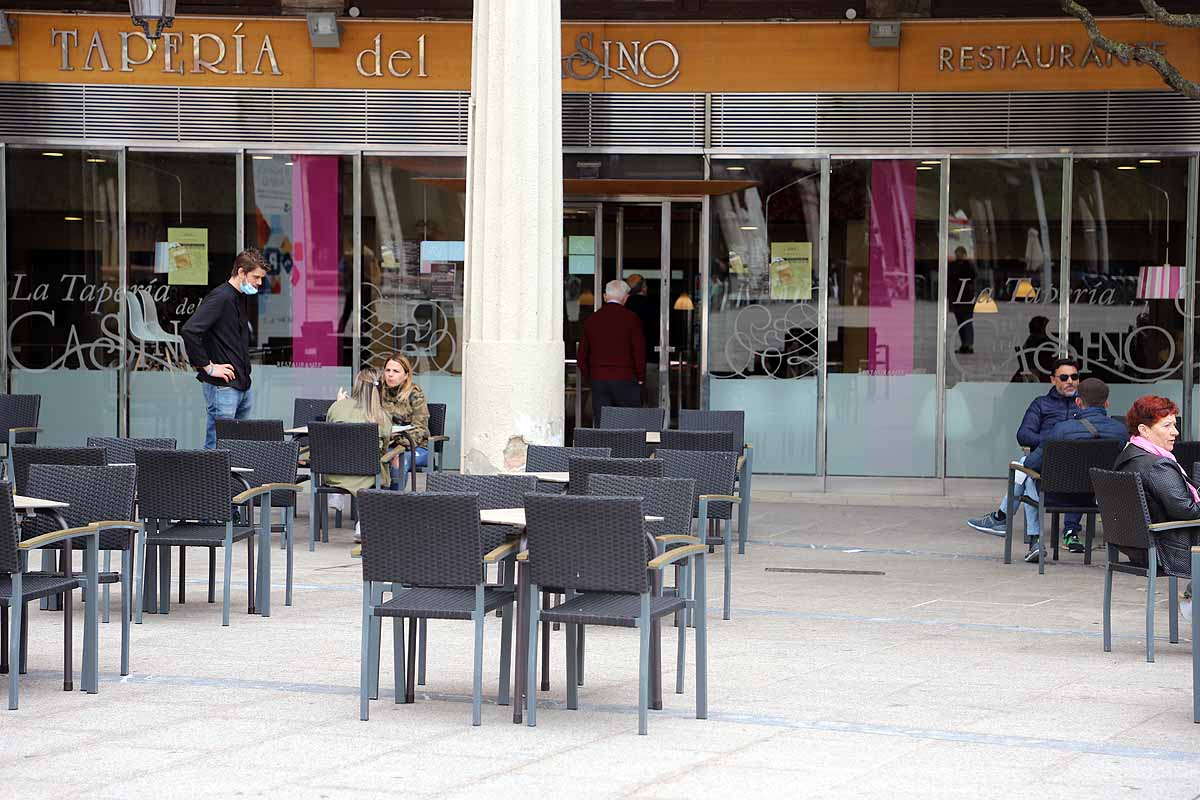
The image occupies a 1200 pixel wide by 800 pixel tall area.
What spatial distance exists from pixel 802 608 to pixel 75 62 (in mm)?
10104

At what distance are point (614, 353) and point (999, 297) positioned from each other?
376 centimetres

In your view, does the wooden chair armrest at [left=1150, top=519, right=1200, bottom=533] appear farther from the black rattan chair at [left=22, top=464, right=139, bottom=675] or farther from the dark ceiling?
the dark ceiling

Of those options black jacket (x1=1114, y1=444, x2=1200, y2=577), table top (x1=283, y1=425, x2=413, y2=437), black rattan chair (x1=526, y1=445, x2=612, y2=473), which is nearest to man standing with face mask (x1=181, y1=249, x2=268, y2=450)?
table top (x1=283, y1=425, x2=413, y2=437)

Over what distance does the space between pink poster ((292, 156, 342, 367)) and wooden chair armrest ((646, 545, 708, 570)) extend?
9.74 meters

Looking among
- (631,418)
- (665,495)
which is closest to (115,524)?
(665,495)

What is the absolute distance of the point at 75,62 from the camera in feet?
53.3

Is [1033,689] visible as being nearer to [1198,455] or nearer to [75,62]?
[1198,455]

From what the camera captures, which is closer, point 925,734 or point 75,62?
point 925,734

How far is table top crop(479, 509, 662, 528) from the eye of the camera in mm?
6906

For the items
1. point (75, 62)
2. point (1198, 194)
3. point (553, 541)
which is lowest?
point (553, 541)

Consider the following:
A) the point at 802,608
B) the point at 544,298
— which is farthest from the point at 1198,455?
the point at 544,298

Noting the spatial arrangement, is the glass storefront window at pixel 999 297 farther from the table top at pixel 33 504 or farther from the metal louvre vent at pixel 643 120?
the table top at pixel 33 504

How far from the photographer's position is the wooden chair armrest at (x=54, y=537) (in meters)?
6.69

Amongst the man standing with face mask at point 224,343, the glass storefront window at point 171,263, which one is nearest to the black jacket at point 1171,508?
the man standing with face mask at point 224,343
